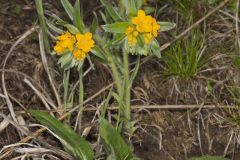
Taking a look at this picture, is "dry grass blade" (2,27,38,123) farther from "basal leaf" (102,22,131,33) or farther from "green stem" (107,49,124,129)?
"basal leaf" (102,22,131,33)

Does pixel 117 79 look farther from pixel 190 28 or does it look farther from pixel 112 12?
pixel 190 28

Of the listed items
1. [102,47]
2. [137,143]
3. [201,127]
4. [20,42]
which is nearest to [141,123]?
[137,143]

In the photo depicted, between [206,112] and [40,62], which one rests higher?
[40,62]

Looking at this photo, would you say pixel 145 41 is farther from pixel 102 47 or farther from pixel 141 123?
pixel 141 123

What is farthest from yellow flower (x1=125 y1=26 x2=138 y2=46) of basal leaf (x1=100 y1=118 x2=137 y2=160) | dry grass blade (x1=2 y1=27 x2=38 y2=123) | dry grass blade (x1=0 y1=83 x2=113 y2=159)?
dry grass blade (x1=2 y1=27 x2=38 y2=123)

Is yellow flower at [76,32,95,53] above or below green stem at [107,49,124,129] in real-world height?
above

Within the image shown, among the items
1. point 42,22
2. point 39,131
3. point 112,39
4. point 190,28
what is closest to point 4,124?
point 39,131

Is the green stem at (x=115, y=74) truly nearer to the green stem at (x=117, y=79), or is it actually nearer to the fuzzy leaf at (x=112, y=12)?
the green stem at (x=117, y=79)
